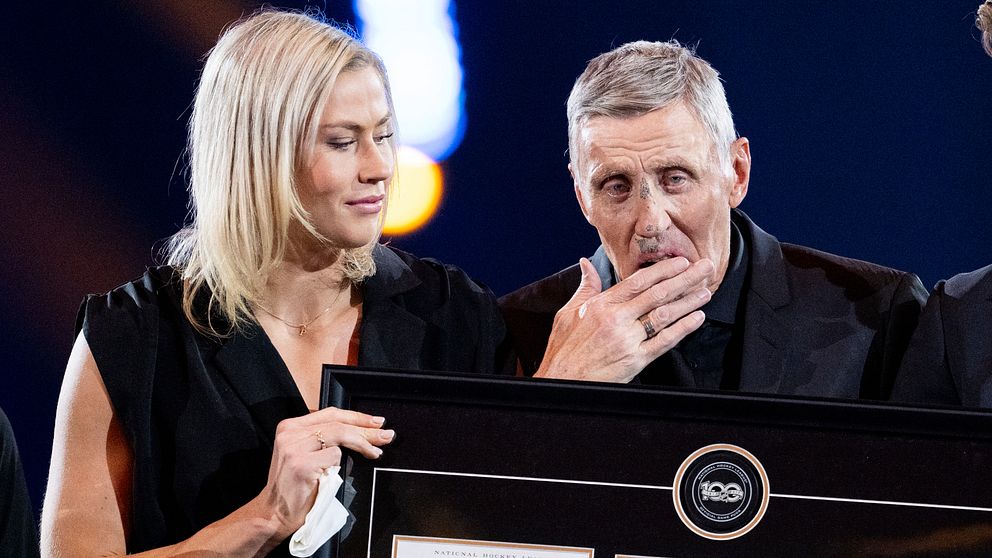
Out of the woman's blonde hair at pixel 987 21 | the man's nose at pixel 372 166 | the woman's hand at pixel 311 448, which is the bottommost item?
the woman's hand at pixel 311 448

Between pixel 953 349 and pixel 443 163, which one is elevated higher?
pixel 443 163

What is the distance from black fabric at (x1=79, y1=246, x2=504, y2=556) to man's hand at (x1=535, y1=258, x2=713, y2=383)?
0.55 ft

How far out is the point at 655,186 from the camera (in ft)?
6.76

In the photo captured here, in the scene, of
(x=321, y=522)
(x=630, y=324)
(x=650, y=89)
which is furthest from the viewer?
(x=650, y=89)

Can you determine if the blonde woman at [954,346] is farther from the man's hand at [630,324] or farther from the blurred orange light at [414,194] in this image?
the blurred orange light at [414,194]

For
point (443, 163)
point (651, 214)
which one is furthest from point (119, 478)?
point (443, 163)

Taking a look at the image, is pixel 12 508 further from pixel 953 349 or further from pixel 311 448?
pixel 953 349

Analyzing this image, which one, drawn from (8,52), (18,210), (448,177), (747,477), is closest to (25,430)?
(18,210)

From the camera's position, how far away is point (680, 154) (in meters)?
2.05

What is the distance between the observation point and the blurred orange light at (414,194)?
306 centimetres

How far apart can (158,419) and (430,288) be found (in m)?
0.51

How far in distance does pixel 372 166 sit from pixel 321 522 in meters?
0.63

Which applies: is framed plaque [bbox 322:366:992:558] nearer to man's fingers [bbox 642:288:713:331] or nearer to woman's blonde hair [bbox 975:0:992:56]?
man's fingers [bbox 642:288:713:331]

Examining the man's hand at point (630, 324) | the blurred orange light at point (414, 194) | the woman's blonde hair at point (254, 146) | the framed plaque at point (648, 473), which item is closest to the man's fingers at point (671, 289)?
the man's hand at point (630, 324)
